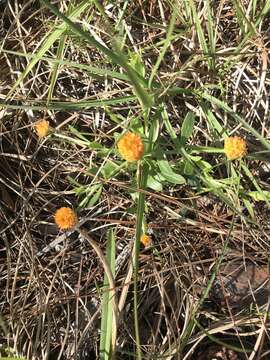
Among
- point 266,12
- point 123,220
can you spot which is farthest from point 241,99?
point 123,220

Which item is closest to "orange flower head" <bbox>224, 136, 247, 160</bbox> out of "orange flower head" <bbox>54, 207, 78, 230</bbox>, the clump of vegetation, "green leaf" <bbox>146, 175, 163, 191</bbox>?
the clump of vegetation

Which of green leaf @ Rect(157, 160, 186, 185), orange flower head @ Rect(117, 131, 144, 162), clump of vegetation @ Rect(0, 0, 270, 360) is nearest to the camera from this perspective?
orange flower head @ Rect(117, 131, 144, 162)

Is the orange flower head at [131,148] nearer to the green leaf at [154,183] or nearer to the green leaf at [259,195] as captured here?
the green leaf at [154,183]

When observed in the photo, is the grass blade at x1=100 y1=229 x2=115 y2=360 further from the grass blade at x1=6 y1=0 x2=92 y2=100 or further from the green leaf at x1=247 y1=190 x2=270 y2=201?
the grass blade at x1=6 y1=0 x2=92 y2=100

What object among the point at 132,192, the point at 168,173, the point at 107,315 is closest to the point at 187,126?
the point at 168,173

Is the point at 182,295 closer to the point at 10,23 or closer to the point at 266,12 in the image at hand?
the point at 266,12

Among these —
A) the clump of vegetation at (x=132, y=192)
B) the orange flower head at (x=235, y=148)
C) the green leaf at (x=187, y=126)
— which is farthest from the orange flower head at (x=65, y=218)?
the orange flower head at (x=235, y=148)

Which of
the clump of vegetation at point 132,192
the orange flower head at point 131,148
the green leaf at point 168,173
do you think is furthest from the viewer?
the clump of vegetation at point 132,192

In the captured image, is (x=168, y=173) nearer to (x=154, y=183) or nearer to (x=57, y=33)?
(x=154, y=183)
